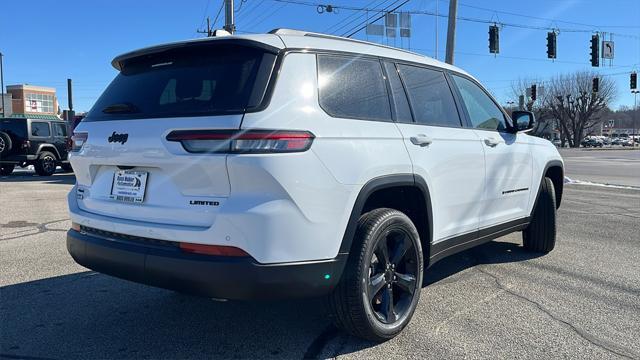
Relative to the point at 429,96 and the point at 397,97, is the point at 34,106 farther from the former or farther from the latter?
the point at 397,97

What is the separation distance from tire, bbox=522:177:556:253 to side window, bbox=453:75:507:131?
1.15 meters

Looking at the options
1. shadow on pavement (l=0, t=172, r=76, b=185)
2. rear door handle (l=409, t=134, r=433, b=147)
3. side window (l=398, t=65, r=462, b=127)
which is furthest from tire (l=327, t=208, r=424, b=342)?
shadow on pavement (l=0, t=172, r=76, b=185)

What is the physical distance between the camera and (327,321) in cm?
367

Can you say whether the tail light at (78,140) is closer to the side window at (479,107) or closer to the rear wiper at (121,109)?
the rear wiper at (121,109)

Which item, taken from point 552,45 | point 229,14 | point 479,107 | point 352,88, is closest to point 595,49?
point 552,45

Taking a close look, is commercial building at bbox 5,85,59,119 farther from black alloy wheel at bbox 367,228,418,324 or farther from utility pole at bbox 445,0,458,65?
black alloy wheel at bbox 367,228,418,324

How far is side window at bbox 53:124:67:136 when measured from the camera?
18.1 meters

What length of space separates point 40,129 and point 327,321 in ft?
56.6

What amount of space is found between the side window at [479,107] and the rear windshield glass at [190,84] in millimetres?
2231

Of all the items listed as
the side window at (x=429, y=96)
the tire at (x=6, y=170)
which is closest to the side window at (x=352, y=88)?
the side window at (x=429, y=96)

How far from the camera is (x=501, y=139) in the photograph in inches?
184

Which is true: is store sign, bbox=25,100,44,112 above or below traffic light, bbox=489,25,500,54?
above

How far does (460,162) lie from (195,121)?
2154 millimetres

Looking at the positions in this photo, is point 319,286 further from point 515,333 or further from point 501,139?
point 501,139
